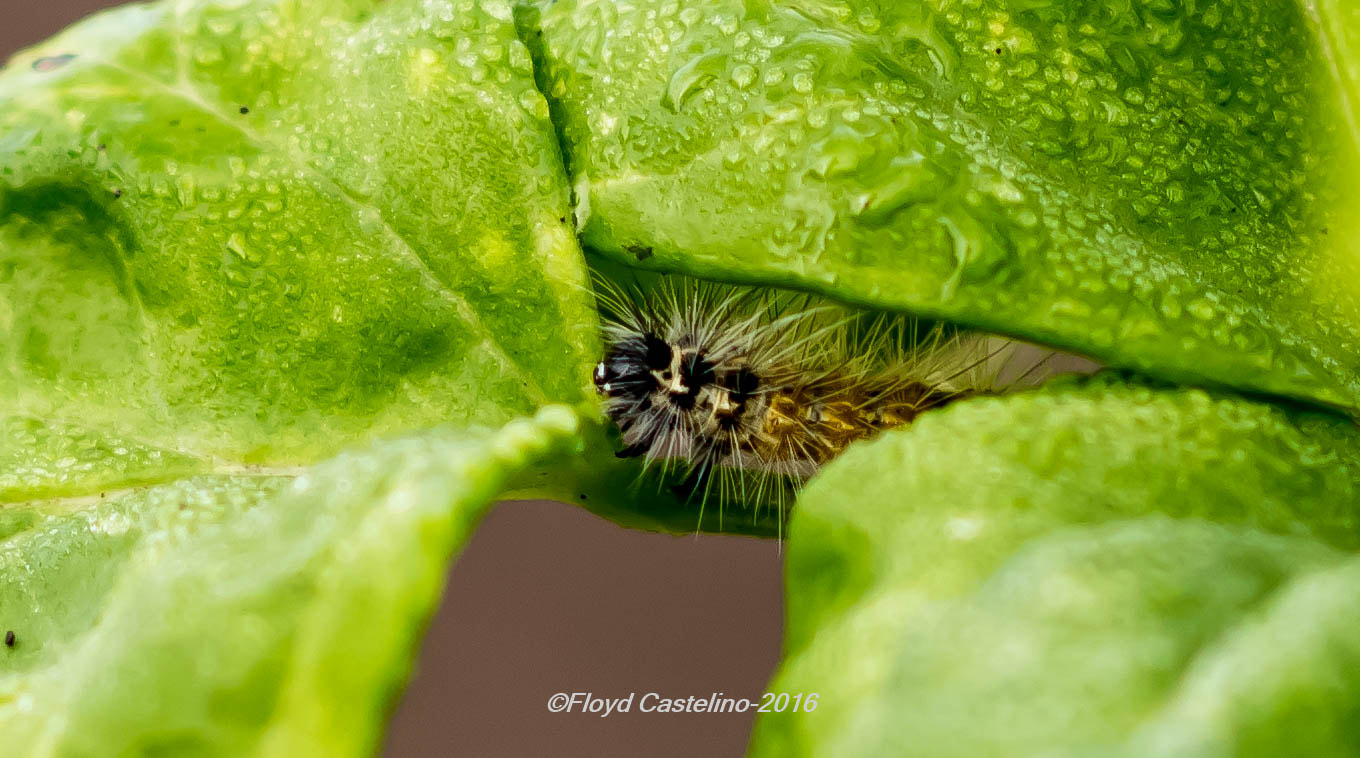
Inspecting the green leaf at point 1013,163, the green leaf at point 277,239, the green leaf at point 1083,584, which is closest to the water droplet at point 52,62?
the green leaf at point 277,239

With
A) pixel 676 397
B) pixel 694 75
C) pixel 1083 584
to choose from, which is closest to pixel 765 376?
pixel 676 397

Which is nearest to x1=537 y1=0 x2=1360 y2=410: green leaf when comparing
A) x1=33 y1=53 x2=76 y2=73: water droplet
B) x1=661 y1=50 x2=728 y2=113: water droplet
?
x1=661 y1=50 x2=728 y2=113: water droplet

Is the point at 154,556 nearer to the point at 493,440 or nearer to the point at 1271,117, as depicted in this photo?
the point at 493,440

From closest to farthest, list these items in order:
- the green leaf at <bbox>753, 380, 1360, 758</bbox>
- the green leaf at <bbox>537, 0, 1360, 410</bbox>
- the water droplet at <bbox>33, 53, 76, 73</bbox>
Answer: the green leaf at <bbox>753, 380, 1360, 758</bbox>, the green leaf at <bbox>537, 0, 1360, 410</bbox>, the water droplet at <bbox>33, 53, 76, 73</bbox>

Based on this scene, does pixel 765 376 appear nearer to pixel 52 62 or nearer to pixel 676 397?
pixel 676 397

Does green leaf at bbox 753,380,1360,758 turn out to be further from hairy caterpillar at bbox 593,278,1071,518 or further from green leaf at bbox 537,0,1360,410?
hairy caterpillar at bbox 593,278,1071,518

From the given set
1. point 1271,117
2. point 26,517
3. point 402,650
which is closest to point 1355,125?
point 1271,117
